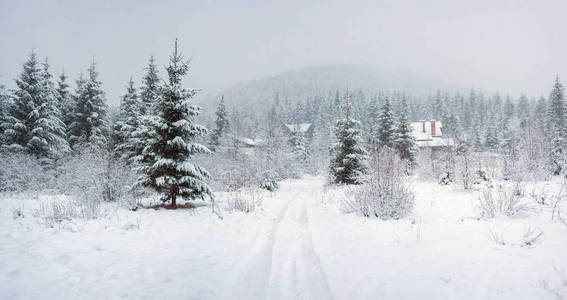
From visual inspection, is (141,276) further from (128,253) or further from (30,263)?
(30,263)

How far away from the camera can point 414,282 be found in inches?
157

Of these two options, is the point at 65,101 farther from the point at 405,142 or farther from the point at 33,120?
the point at 405,142

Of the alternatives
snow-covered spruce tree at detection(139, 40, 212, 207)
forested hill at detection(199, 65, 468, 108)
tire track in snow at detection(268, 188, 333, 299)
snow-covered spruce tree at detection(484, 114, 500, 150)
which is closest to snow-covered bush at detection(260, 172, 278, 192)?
snow-covered spruce tree at detection(139, 40, 212, 207)

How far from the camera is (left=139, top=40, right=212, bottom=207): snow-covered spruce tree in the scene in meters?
9.70

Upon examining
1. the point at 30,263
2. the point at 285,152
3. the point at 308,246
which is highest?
the point at 285,152

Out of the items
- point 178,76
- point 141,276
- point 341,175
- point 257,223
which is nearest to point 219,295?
point 141,276

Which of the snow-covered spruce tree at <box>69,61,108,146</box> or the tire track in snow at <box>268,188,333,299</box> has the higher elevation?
the snow-covered spruce tree at <box>69,61,108,146</box>

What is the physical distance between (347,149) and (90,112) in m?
23.7

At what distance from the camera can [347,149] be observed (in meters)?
20.8

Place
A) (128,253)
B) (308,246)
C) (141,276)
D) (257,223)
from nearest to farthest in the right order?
(141,276) < (128,253) < (308,246) < (257,223)

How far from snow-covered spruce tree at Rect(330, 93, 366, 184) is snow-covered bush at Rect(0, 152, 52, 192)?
1917 centimetres

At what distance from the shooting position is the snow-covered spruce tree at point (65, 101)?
2595 cm

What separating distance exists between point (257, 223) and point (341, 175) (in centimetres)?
1312

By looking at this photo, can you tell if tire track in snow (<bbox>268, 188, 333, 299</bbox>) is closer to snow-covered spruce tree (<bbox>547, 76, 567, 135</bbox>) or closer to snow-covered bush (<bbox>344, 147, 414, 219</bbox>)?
snow-covered bush (<bbox>344, 147, 414, 219</bbox>)
